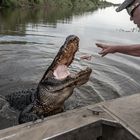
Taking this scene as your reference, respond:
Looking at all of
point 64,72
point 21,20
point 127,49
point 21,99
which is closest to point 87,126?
point 127,49

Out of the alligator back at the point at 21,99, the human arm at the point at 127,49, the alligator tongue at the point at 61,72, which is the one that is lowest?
the alligator back at the point at 21,99

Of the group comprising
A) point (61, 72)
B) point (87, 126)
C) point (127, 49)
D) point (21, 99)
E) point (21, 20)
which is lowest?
point (21, 20)

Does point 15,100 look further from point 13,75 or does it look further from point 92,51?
Result: point 92,51

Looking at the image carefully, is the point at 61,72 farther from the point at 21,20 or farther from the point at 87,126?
the point at 21,20

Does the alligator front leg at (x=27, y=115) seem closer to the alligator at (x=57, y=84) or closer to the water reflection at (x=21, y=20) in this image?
the alligator at (x=57, y=84)

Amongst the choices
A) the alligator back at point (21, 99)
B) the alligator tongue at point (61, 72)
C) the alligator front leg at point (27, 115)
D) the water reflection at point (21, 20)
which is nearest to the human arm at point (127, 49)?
the alligator tongue at point (61, 72)

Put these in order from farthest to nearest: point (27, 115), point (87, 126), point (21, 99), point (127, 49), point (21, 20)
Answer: point (21, 20)
point (21, 99)
point (27, 115)
point (127, 49)
point (87, 126)

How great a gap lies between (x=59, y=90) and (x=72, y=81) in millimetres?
287

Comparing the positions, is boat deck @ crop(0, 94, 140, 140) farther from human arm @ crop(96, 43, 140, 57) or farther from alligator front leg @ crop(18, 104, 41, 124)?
alligator front leg @ crop(18, 104, 41, 124)

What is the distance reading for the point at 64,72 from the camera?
480 cm

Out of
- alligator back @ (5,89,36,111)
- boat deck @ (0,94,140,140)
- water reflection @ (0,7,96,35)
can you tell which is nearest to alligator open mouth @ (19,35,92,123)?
alligator back @ (5,89,36,111)

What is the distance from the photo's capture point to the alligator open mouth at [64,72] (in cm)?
462

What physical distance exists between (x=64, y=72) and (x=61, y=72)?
64mm

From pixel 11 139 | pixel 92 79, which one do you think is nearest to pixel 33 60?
pixel 92 79
